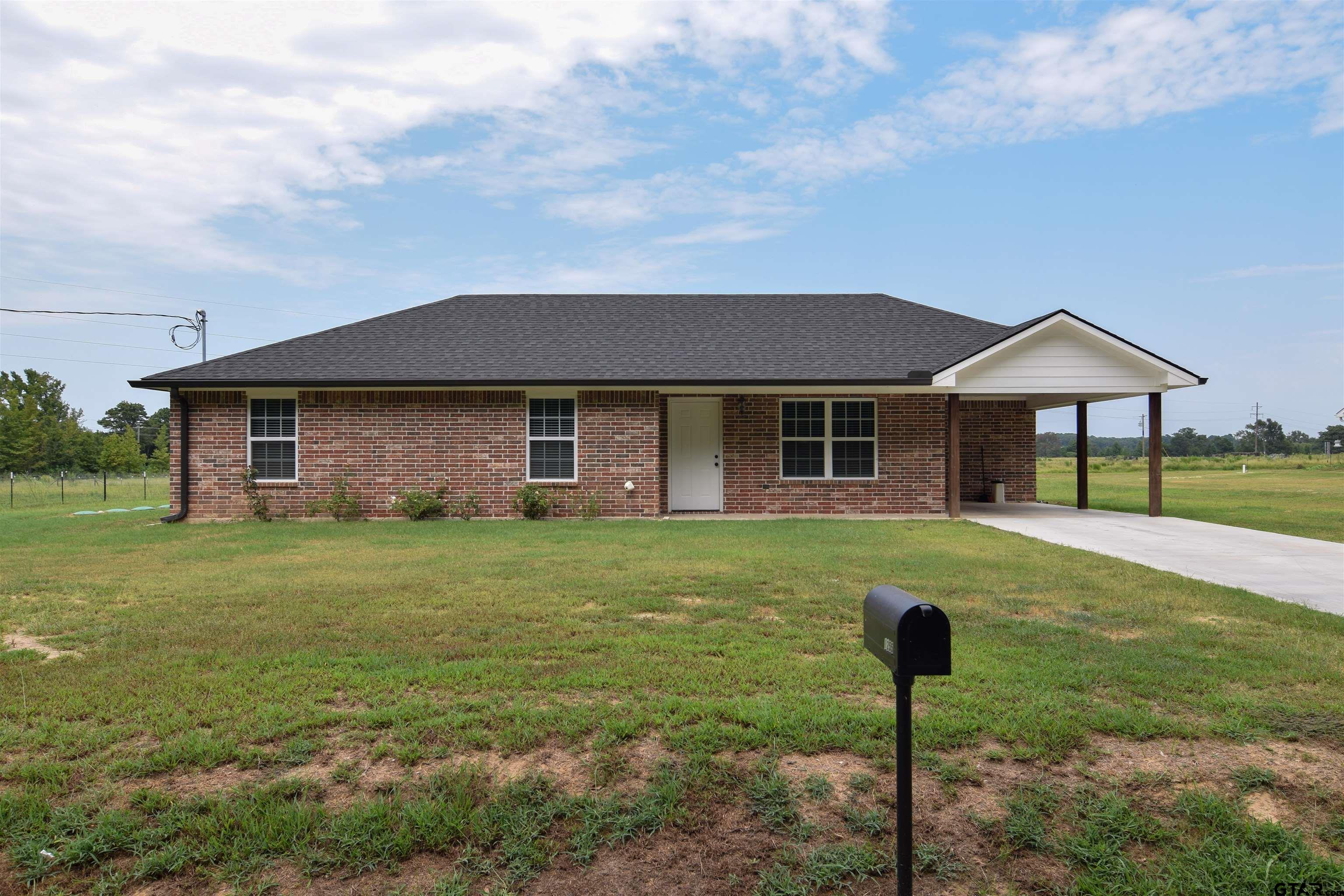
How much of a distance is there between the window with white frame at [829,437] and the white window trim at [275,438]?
9679 millimetres

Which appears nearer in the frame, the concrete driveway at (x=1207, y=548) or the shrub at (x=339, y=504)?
the concrete driveway at (x=1207, y=548)

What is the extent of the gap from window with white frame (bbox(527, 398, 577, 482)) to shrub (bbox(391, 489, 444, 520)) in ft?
6.05

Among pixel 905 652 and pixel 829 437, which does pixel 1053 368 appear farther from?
pixel 905 652

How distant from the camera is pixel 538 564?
8.73m

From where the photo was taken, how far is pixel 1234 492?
76.5 feet

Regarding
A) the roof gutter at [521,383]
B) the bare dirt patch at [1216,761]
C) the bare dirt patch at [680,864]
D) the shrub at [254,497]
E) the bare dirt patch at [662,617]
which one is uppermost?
the roof gutter at [521,383]

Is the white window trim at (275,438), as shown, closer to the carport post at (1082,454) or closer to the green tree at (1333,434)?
the carport post at (1082,454)

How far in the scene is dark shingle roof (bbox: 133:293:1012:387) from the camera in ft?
47.0

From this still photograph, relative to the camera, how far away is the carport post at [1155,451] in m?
14.5

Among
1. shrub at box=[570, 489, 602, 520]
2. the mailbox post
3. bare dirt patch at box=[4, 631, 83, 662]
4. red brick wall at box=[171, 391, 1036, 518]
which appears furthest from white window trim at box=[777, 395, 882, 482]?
the mailbox post

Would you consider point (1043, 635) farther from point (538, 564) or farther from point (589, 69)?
point (589, 69)

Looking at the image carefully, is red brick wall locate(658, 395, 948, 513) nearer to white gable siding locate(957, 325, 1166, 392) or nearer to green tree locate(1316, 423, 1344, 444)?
white gable siding locate(957, 325, 1166, 392)

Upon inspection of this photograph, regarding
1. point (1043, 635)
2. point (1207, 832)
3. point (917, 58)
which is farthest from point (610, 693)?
point (917, 58)

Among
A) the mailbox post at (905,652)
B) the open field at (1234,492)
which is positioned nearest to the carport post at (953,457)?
the open field at (1234,492)
